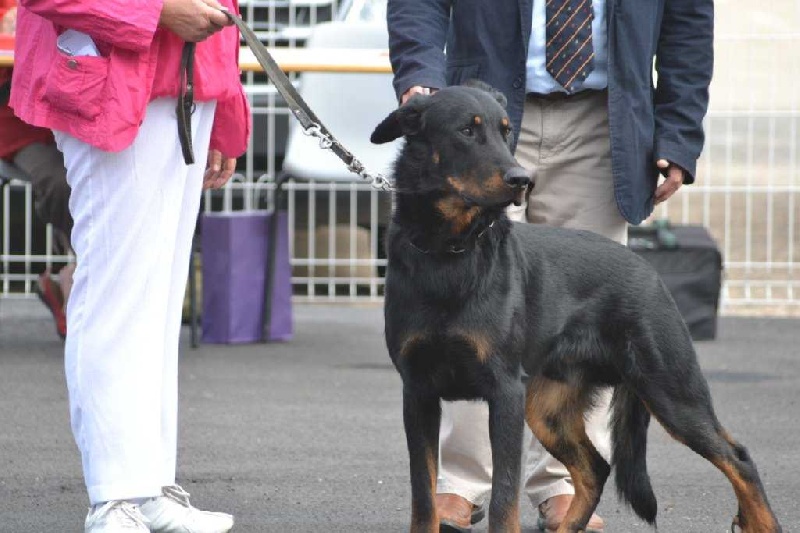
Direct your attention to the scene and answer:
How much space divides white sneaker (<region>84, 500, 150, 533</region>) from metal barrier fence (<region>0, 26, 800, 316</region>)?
212 inches

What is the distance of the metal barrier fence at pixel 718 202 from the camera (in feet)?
29.4

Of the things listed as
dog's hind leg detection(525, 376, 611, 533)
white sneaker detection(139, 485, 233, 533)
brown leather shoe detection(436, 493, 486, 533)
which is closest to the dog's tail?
dog's hind leg detection(525, 376, 611, 533)

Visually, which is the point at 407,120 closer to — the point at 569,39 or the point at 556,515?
the point at 569,39

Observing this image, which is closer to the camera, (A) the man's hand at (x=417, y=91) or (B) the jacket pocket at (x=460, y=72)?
(A) the man's hand at (x=417, y=91)

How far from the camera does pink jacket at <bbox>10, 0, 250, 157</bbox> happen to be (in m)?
3.25

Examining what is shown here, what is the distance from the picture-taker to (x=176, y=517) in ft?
12.4

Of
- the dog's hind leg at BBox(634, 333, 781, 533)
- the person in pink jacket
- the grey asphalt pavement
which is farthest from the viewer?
the grey asphalt pavement

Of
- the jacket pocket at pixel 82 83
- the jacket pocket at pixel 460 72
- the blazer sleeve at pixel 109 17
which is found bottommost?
the jacket pocket at pixel 82 83

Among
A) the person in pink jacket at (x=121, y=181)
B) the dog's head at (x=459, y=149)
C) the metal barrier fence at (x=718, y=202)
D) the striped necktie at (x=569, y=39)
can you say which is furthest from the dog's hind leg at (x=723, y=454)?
the metal barrier fence at (x=718, y=202)

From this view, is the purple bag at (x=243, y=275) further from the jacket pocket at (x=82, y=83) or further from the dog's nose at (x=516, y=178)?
the dog's nose at (x=516, y=178)

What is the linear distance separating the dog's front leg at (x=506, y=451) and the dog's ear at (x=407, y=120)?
0.63m

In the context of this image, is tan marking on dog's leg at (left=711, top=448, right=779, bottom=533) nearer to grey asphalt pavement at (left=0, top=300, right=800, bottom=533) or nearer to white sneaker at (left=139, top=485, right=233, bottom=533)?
grey asphalt pavement at (left=0, top=300, right=800, bottom=533)

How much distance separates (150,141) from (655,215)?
6.28 metres

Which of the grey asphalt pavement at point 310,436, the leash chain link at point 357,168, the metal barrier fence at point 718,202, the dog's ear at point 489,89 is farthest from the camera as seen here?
the metal barrier fence at point 718,202
